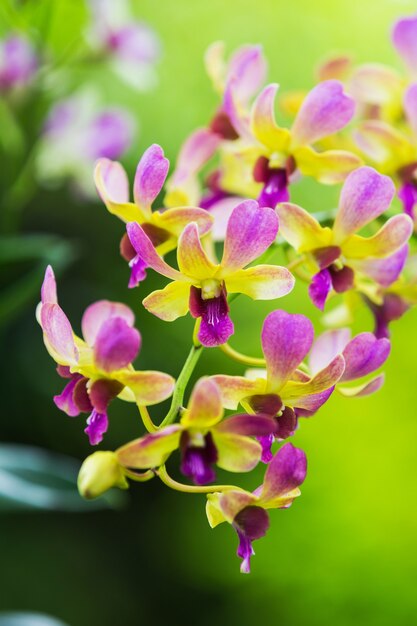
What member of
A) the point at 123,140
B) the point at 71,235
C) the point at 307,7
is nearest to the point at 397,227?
the point at 123,140

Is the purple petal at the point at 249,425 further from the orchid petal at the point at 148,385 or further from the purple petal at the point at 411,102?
the purple petal at the point at 411,102

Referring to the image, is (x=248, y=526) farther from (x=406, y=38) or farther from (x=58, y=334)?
(x=406, y=38)

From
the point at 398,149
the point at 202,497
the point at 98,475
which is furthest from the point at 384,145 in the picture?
the point at 202,497

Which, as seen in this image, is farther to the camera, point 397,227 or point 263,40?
point 263,40

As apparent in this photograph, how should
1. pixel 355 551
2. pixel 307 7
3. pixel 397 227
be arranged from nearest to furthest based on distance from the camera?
pixel 397 227 < pixel 355 551 < pixel 307 7

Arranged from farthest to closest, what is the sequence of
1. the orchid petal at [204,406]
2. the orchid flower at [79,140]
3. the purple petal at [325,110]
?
the orchid flower at [79,140] → the purple petal at [325,110] → the orchid petal at [204,406]

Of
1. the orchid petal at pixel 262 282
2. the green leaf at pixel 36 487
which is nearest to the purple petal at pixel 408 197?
the orchid petal at pixel 262 282

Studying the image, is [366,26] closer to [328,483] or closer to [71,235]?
[71,235]
